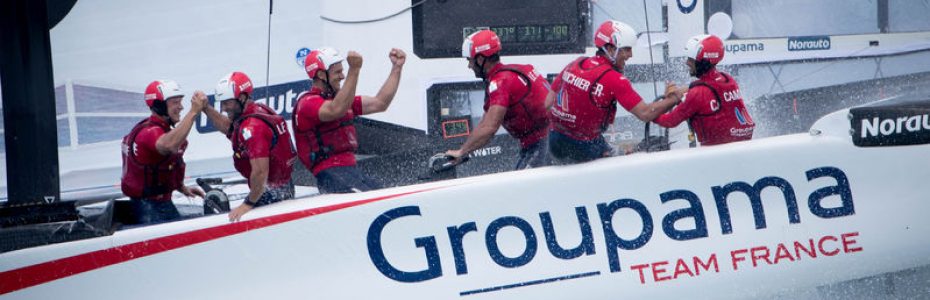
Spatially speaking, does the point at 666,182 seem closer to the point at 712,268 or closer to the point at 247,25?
the point at 712,268

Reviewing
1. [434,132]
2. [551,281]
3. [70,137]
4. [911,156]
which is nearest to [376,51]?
[434,132]

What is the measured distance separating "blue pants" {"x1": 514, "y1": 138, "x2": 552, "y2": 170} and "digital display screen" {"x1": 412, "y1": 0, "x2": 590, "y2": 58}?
4.85ft

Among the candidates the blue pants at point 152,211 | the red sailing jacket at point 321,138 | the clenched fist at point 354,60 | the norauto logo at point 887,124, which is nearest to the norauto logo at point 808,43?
the norauto logo at point 887,124

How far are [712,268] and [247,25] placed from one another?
3.46 meters

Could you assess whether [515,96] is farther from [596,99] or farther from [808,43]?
[808,43]

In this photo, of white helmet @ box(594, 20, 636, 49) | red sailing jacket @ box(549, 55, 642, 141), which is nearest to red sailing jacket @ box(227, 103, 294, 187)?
red sailing jacket @ box(549, 55, 642, 141)

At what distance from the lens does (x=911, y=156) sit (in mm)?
4727

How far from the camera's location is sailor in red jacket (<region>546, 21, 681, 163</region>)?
500cm

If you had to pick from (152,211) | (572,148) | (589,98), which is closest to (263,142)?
(152,211)

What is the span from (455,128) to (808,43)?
9.82 ft

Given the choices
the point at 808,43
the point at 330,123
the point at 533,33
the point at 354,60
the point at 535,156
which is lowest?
the point at 535,156

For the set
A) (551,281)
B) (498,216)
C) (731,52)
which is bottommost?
(551,281)

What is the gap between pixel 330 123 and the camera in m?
5.20

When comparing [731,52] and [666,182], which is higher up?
[731,52]
